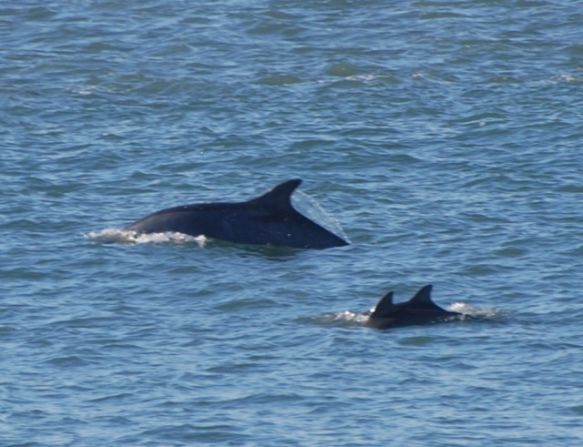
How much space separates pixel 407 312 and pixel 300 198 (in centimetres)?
728

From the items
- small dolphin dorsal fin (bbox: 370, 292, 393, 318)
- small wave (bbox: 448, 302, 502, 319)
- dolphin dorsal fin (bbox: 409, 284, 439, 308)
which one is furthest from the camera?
small wave (bbox: 448, 302, 502, 319)

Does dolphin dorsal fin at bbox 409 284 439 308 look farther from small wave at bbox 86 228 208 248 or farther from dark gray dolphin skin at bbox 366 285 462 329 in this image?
small wave at bbox 86 228 208 248

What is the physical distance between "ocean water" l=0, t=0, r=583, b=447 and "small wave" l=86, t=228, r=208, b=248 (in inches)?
2.9

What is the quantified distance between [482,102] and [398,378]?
16.0 meters

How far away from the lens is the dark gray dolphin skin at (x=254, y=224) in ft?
80.1

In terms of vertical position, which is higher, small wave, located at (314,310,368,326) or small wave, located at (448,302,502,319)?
small wave, located at (314,310,368,326)

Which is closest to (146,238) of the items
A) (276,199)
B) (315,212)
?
(276,199)

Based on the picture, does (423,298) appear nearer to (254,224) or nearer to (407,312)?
(407,312)

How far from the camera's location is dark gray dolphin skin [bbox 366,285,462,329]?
2048 centimetres

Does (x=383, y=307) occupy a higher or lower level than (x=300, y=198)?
higher

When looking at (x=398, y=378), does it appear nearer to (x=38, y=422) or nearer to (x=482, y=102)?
(x=38, y=422)

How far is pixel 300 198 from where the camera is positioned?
27656 mm

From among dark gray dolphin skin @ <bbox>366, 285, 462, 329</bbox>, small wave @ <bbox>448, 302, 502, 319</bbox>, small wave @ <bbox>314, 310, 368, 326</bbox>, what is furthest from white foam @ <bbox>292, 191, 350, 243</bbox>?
dark gray dolphin skin @ <bbox>366, 285, 462, 329</bbox>

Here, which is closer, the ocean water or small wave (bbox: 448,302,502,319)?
the ocean water
